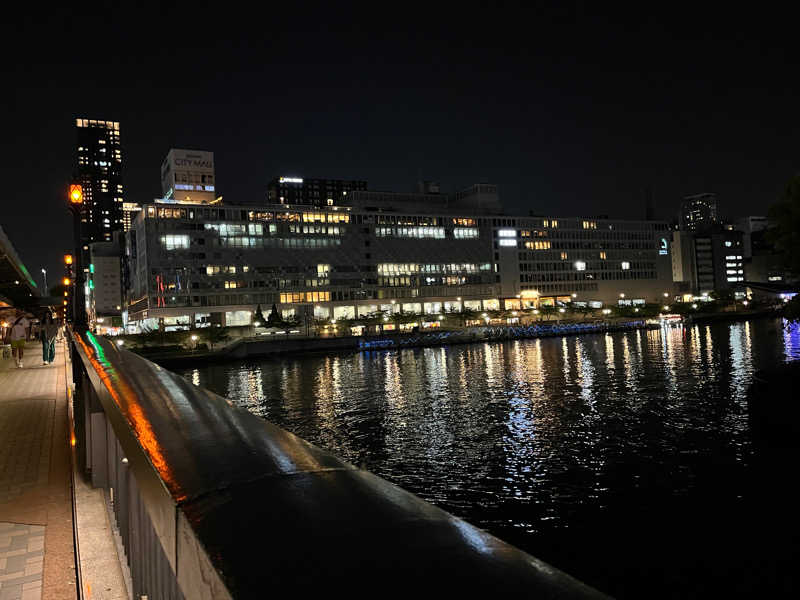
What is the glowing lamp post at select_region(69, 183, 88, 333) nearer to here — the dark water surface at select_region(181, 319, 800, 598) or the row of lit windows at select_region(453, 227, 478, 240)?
the dark water surface at select_region(181, 319, 800, 598)

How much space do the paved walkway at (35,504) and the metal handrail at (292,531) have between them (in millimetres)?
4753

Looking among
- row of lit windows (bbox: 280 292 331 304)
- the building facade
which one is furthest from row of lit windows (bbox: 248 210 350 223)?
row of lit windows (bbox: 280 292 331 304)

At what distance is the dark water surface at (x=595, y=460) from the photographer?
1723cm

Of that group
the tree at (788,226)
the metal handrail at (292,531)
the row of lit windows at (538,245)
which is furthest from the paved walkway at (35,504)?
the row of lit windows at (538,245)

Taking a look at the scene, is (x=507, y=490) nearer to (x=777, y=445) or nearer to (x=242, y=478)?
(x=777, y=445)

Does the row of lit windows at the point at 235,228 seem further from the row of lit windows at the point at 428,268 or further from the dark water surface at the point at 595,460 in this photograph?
the dark water surface at the point at 595,460

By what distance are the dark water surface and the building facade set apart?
6952 centimetres

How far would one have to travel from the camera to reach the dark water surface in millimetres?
17234

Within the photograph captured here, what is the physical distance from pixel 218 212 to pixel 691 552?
123 m

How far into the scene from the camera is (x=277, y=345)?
Result: 346 feet

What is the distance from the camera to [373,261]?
144 meters

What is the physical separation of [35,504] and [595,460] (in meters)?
22.2

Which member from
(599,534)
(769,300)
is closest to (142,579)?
(599,534)

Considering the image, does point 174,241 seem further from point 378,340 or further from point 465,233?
point 465,233
